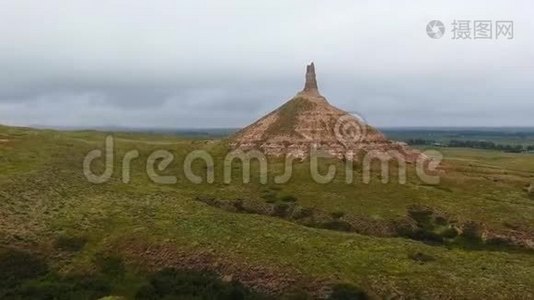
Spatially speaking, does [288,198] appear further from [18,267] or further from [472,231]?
[18,267]

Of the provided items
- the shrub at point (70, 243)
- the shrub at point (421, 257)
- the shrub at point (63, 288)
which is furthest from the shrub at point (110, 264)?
the shrub at point (421, 257)

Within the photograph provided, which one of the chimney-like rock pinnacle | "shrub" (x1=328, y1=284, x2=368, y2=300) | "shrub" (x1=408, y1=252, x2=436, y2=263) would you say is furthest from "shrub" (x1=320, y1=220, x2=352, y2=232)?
the chimney-like rock pinnacle

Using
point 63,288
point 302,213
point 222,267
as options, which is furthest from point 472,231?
point 63,288

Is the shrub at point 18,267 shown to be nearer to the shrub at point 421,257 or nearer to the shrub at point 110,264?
the shrub at point 110,264

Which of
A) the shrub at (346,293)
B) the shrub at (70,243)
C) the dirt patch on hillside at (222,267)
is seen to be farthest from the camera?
the shrub at (70,243)

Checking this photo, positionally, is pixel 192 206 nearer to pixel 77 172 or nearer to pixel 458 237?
pixel 77 172

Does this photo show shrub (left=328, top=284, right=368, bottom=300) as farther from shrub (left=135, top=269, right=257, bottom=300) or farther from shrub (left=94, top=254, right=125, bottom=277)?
shrub (left=94, top=254, right=125, bottom=277)
